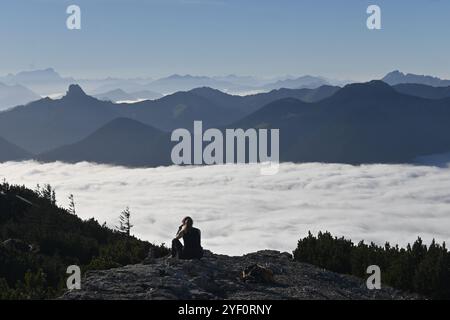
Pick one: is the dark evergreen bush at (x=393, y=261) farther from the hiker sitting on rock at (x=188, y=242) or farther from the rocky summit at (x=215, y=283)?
the hiker sitting on rock at (x=188, y=242)

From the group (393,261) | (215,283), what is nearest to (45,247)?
(215,283)

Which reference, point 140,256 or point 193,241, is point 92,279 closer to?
point 193,241

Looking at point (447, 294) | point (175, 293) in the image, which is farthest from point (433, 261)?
point (175, 293)

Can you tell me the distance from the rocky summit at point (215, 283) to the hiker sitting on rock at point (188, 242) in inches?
12.8

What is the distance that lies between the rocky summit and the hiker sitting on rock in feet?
1.06

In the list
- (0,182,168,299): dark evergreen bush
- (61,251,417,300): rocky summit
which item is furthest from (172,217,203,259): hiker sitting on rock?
(0,182,168,299): dark evergreen bush

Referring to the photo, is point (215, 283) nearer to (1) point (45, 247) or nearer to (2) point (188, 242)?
(2) point (188, 242)

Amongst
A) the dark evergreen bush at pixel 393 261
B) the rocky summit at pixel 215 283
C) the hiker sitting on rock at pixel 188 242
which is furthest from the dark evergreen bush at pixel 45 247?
the dark evergreen bush at pixel 393 261

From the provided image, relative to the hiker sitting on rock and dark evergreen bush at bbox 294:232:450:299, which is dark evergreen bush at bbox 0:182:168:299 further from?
dark evergreen bush at bbox 294:232:450:299

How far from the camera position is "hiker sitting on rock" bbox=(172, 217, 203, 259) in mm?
16484

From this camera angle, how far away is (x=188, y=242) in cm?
1688

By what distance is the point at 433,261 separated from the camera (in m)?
18.2
